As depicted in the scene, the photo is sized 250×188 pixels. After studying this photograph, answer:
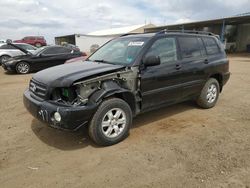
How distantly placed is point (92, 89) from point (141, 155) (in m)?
1.25

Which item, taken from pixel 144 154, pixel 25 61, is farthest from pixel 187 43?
pixel 25 61

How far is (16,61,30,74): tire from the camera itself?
39.6 feet

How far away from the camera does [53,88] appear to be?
3.65 meters

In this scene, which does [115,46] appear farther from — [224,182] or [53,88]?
[224,182]

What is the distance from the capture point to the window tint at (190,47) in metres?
5.01

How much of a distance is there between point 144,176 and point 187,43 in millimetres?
3132

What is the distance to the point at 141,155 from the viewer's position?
3656 mm

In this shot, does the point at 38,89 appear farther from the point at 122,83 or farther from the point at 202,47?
the point at 202,47

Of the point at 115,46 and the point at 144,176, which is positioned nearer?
the point at 144,176

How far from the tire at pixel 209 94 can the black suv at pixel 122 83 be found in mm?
27

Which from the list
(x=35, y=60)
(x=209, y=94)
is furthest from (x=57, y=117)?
(x=35, y=60)

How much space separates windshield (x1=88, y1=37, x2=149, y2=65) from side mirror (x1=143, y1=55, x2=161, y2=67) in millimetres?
218

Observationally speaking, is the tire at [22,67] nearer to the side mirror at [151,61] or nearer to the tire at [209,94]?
the tire at [209,94]

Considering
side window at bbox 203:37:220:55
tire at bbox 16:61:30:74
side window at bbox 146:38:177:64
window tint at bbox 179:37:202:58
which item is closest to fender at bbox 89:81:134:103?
side window at bbox 146:38:177:64
